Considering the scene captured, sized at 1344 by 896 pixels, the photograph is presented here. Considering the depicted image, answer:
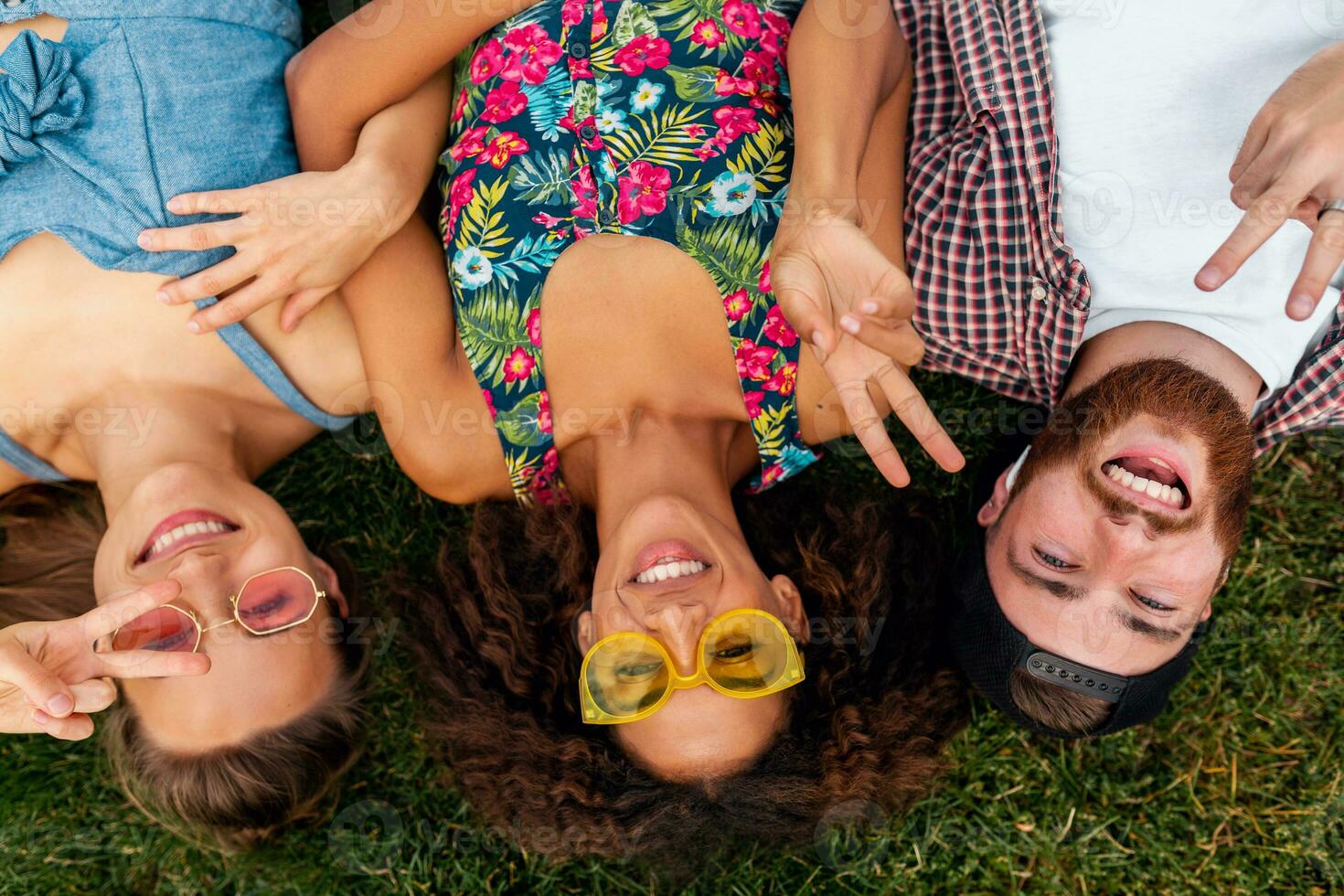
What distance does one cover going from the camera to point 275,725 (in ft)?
10.00

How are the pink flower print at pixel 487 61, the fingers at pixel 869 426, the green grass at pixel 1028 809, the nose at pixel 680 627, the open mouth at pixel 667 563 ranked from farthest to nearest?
the green grass at pixel 1028 809
the pink flower print at pixel 487 61
the open mouth at pixel 667 563
the nose at pixel 680 627
the fingers at pixel 869 426

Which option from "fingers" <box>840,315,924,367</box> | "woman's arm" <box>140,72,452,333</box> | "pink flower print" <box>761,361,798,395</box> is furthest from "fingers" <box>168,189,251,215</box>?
"fingers" <box>840,315,924,367</box>

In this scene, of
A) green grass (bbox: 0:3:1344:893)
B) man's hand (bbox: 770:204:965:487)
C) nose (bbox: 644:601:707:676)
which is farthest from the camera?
green grass (bbox: 0:3:1344:893)

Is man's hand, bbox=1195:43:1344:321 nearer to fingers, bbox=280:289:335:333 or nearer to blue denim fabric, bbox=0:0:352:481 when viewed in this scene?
fingers, bbox=280:289:335:333

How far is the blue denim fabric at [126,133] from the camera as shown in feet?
9.68

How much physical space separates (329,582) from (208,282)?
1066mm

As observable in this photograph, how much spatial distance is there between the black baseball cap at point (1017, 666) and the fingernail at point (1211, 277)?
1.09m

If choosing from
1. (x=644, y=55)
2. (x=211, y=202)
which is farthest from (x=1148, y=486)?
(x=211, y=202)

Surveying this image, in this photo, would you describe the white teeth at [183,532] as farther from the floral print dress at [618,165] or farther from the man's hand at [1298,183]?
the man's hand at [1298,183]

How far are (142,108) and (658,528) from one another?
205cm

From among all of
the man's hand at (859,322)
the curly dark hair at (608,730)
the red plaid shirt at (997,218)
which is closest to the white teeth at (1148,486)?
the red plaid shirt at (997,218)

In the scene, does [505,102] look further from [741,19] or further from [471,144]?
[741,19]

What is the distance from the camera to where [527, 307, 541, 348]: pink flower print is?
10.4 feet

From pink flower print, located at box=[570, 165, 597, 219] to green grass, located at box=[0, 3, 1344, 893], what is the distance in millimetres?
1442
